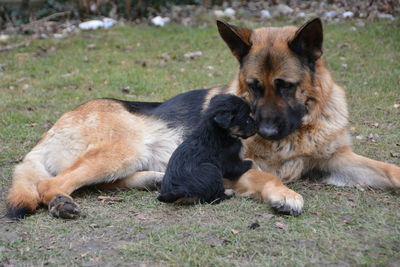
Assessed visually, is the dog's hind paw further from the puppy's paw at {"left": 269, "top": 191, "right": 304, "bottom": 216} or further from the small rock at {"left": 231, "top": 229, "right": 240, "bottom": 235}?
the puppy's paw at {"left": 269, "top": 191, "right": 304, "bottom": 216}

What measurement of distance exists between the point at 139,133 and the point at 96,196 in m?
0.88

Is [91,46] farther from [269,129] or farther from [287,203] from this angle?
[287,203]

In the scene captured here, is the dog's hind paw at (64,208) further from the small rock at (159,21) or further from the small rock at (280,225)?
the small rock at (159,21)

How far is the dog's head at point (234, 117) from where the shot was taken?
4.43 m

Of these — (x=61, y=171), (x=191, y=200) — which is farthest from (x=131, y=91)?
(x=191, y=200)

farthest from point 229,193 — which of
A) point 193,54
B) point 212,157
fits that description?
point 193,54

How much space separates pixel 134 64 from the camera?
37.0ft

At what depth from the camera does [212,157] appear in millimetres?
4484

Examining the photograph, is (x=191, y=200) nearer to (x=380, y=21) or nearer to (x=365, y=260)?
(x=365, y=260)

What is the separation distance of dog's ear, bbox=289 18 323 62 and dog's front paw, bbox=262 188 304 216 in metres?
1.32

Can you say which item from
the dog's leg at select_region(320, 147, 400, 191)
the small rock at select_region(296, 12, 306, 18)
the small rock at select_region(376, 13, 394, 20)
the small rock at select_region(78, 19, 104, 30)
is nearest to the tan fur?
the dog's leg at select_region(320, 147, 400, 191)

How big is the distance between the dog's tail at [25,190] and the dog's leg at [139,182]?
65cm

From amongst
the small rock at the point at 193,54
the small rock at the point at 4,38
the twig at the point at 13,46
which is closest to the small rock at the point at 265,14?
the small rock at the point at 193,54

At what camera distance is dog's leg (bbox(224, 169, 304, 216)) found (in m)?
4.02
